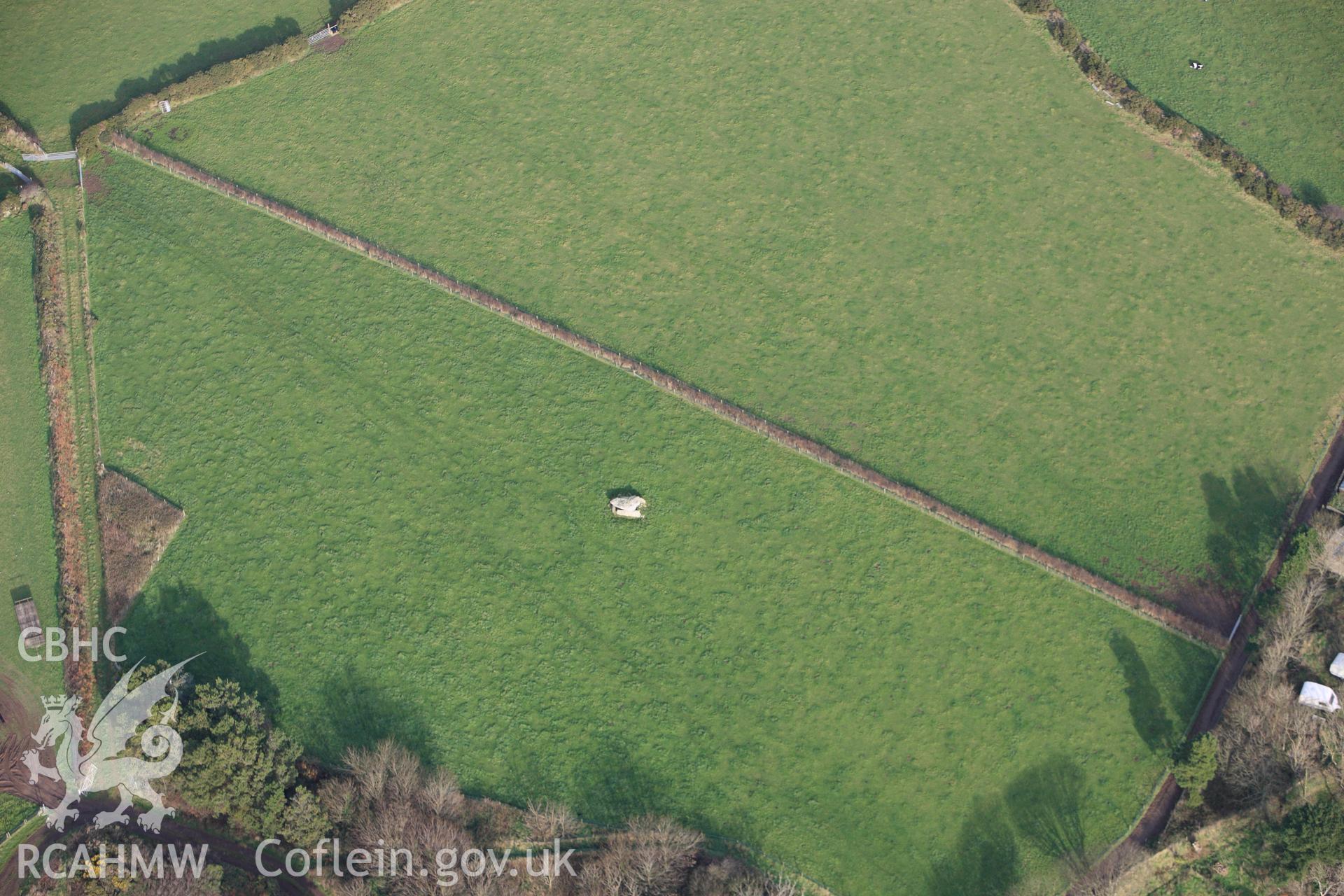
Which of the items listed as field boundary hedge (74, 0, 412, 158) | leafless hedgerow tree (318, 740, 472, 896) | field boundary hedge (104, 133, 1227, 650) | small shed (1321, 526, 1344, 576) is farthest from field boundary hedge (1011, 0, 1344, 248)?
leafless hedgerow tree (318, 740, 472, 896)

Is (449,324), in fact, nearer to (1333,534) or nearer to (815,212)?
(815,212)

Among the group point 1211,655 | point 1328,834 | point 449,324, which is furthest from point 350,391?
point 1328,834

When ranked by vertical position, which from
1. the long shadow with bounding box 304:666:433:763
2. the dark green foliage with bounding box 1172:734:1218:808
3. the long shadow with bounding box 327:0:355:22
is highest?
the long shadow with bounding box 327:0:355:22

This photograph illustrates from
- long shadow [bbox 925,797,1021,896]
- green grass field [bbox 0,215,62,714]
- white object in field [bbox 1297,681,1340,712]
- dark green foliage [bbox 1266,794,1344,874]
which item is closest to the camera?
dark green foliage [bbox 1266,794,1344,874]

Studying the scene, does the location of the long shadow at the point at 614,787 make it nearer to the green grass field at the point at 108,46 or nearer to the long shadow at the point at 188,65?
the long shadow at the point at 188,65

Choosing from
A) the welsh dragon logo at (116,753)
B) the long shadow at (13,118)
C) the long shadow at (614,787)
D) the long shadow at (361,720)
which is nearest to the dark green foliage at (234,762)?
the welsh dragon logo at (116,753)

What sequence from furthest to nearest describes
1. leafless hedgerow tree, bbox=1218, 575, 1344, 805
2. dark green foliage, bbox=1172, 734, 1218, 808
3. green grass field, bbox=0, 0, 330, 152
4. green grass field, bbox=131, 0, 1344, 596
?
1. green grass field, bbox=0, 0, 330, 152
2. green grass field, bbox=131, 0, 1344, 596
3. leafless hedgerow tree, bbox=1218, 575, 1344, 805
4. dark green foliage, bbox=1172, 734, 1218, 808

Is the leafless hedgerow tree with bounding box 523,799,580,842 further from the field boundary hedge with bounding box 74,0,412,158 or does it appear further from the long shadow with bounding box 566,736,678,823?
the field boundary hedge with bounding box 74,0,412,158
